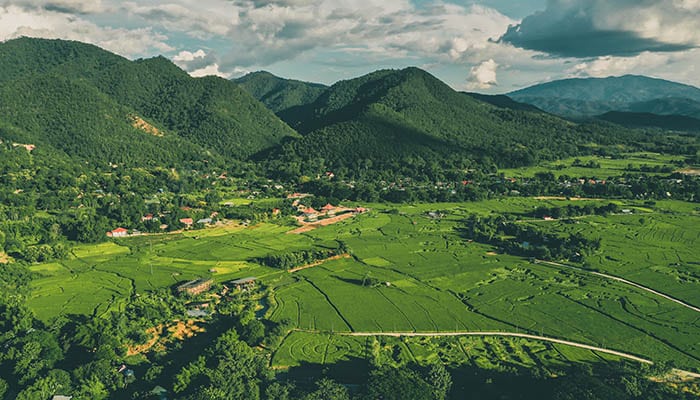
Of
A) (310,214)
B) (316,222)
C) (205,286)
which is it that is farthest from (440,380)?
(310,214)

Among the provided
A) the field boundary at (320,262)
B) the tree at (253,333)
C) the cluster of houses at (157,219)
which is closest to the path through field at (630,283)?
the field boundary at (320,262)

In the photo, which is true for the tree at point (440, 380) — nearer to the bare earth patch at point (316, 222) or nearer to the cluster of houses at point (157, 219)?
the bare earth patch at point (316, 222)

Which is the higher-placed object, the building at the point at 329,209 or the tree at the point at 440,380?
the building at the point at 329,209

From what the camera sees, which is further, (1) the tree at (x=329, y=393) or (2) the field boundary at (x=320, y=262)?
(2) the field boundary at (x=320, y=262)

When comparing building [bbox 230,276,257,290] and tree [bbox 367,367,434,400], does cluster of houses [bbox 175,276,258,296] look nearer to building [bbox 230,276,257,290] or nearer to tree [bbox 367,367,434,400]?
building [bbox 230,276,257,290]

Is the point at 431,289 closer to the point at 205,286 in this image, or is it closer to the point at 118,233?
the point at 205,286

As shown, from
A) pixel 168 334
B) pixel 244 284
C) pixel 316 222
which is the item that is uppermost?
pixel 316 222
